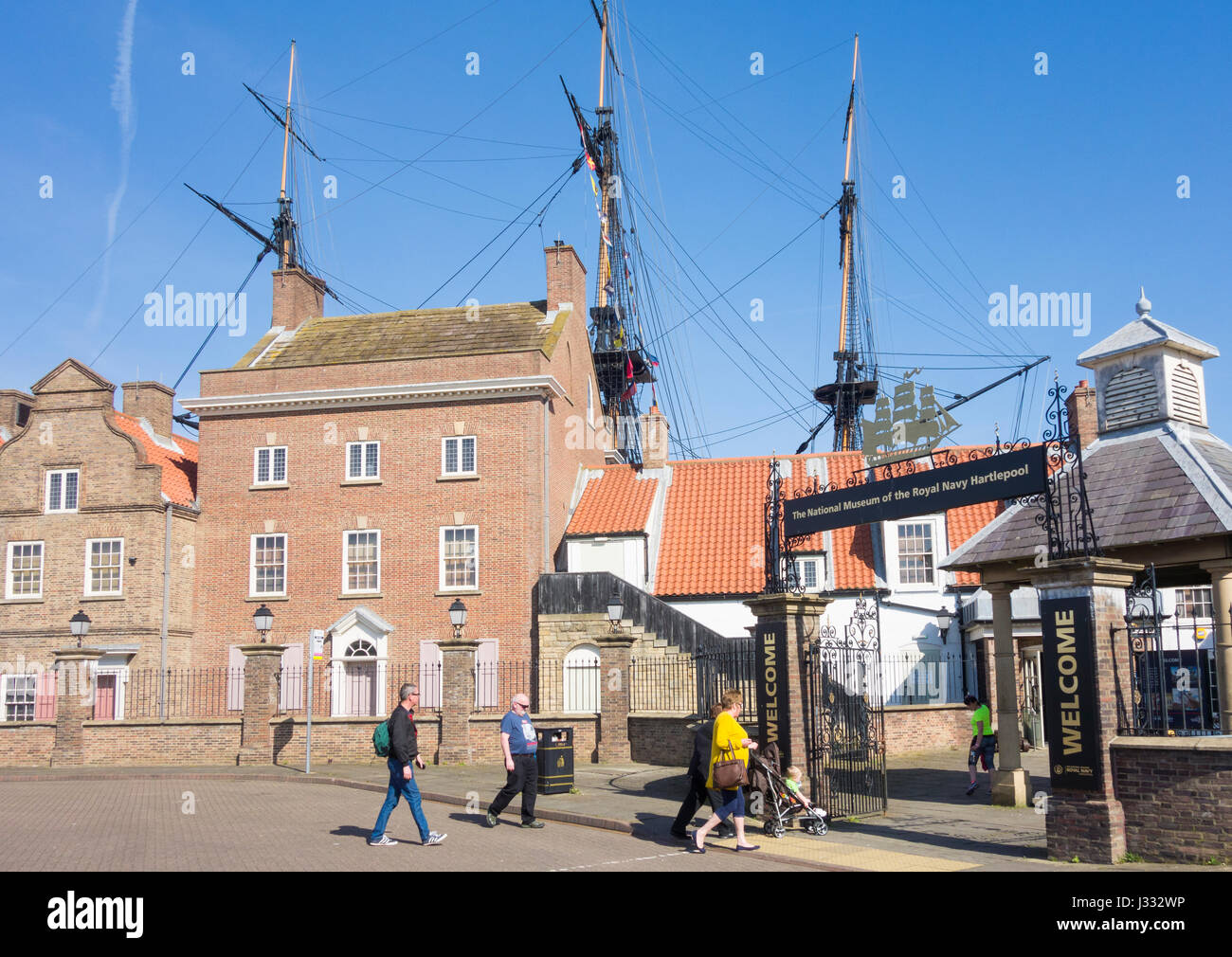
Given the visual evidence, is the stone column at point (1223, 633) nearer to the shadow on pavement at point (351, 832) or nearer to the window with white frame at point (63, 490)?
the shadow on pavement at point (351, 832)

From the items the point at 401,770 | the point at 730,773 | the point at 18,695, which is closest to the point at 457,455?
the point at 18,695

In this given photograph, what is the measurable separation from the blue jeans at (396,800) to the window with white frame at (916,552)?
70.9 ft

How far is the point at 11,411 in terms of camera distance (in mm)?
39875

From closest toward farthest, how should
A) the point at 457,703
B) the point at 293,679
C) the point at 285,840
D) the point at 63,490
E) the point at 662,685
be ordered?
the point at 285,840 → the point at 457,703 → the point at 662,685 → the point at 293,679 → the point at 63,490

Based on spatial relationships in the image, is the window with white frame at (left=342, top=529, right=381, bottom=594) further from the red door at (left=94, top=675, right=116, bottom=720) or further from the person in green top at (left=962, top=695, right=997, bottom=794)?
the person in green top at (left=962, top=695, right=997, bottom=794)

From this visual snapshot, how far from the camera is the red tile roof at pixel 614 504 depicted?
3419cm

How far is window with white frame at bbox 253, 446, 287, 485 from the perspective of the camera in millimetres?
34062

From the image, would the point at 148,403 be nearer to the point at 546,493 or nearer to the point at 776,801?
the point at 546,493

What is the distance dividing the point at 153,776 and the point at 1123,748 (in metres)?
19.3

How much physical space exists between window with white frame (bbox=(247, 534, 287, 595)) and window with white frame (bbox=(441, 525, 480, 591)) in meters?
5.14

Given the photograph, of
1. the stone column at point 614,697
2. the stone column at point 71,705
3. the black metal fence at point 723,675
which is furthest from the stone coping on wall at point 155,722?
the black metal fence at point 723,675

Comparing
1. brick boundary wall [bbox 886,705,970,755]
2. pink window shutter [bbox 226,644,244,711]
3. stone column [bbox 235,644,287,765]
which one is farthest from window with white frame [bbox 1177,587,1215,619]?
pink window shutter [bbox 226,644,244,711]

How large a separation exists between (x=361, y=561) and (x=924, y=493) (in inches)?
863

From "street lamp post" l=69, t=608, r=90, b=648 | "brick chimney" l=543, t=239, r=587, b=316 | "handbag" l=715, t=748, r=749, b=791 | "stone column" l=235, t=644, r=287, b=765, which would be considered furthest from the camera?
"brick chimney" l=543, t=239, r=587, b=316
